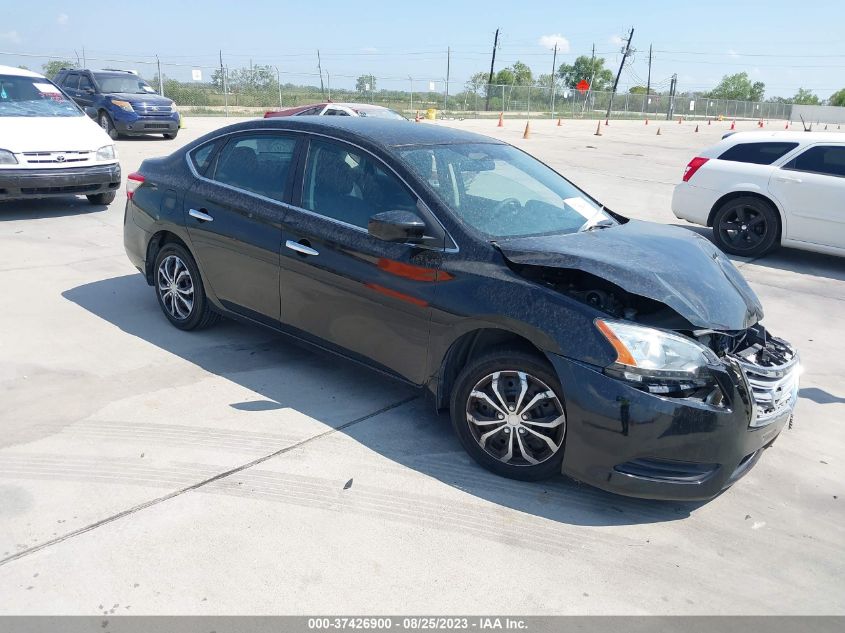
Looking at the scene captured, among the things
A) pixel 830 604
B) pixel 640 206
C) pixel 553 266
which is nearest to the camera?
pixel 830 604

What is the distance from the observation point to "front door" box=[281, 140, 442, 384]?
4.04 m

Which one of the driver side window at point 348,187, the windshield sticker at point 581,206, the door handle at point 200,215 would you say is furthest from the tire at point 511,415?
the door handle at point 200,215

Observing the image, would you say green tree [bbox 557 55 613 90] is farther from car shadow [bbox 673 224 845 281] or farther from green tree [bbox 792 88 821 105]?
car shadow [bbox 673 224 845 281]

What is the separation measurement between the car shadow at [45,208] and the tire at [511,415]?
7.89m

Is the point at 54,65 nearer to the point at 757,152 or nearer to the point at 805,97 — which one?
the point at 757,152

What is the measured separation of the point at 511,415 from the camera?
3.69m

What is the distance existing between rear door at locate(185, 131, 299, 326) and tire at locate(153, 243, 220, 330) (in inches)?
8.2

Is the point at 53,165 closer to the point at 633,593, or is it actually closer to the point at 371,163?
the point at 371,163

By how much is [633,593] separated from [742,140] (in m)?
8.17

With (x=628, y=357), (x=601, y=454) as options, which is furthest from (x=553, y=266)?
(x=601, y=454)

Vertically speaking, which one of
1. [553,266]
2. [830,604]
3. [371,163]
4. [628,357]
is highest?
[371,163]

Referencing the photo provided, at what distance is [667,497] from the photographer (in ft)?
11.2

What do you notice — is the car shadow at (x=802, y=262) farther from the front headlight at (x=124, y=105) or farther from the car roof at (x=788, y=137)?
the front headlight at (x=124, y=105)

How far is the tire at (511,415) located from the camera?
3.59 m
